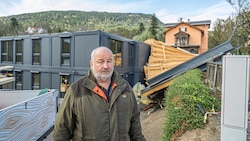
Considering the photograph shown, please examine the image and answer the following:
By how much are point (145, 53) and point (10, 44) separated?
30.3 ft

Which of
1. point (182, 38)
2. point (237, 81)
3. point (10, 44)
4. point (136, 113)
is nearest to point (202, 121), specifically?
point (237, 81)

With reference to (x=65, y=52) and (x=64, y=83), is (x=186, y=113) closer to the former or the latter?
(x=64, y=83)

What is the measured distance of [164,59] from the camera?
13.2 meters

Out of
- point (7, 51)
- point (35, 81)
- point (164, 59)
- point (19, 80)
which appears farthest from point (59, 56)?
point (164, 59)

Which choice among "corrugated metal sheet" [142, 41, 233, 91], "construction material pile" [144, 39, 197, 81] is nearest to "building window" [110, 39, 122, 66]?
"construction material pile" [144, 39, 197, 81]

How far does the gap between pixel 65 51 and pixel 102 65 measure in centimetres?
872

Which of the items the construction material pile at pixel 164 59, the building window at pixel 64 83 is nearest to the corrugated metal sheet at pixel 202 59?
the construction material pile at pixel 164 59

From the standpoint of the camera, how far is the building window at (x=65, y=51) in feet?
32.8

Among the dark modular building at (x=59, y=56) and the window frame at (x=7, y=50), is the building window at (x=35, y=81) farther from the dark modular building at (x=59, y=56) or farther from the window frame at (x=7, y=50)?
the window frame at (x=7, y=50)

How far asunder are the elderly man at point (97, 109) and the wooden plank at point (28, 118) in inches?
55.5

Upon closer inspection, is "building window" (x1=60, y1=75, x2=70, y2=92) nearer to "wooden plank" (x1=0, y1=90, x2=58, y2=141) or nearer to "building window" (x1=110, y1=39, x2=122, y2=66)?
"building window" (x1=110, y1=39, x2=122, y2=66)

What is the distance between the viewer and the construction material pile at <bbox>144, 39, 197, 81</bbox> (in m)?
12.9

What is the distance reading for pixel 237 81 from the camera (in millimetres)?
2217

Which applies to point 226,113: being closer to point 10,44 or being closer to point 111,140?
point 111,140
